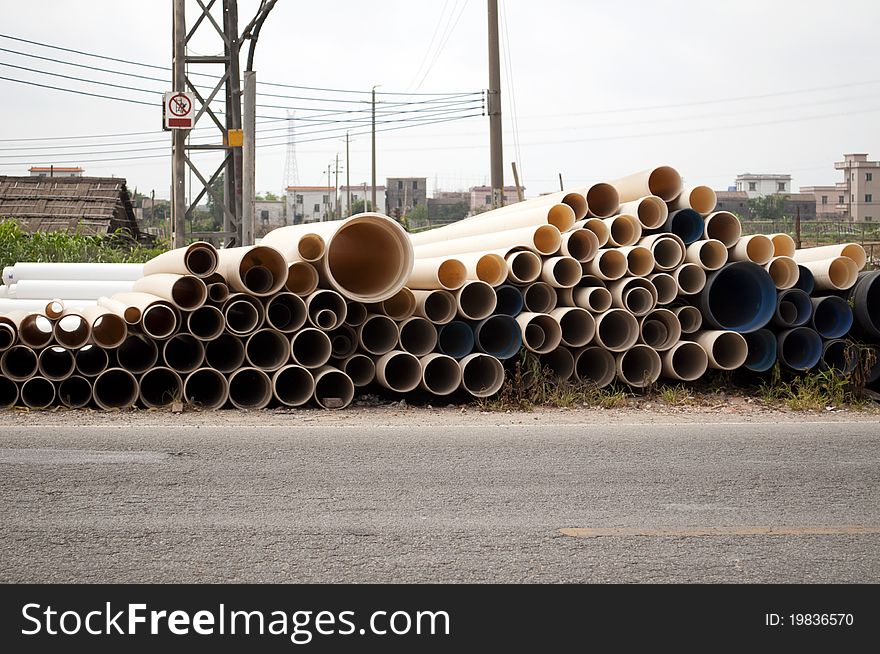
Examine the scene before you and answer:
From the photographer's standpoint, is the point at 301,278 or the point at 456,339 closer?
the point at 301,278

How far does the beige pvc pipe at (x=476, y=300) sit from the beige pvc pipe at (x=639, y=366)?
1.38m

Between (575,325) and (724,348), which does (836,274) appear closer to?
(724,348)

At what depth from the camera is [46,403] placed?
8859 millimetres

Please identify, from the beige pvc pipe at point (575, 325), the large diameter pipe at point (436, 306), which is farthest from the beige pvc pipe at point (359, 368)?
the beige pvc pipe at point (575, 325)

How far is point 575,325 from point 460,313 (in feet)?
3.92

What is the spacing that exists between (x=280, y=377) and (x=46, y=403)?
2083 millimetres

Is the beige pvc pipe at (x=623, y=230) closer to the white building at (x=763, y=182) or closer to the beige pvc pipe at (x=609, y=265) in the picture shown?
the beige pvc pipe at (x=609, y=265)

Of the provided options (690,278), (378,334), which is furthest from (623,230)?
(378,334)

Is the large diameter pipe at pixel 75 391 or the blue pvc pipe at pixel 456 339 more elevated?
the blue pvc pipe at pixel 456 339

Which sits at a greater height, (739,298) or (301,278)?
(301,278)

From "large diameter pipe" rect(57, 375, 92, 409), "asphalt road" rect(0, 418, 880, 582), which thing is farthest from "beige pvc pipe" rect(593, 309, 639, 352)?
"large diameter pipe" rect(57, 375, 92, 409)

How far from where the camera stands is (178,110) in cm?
1570

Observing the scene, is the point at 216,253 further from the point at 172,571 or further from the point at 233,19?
the point at 233,19

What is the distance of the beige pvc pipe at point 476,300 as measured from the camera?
934 cm
